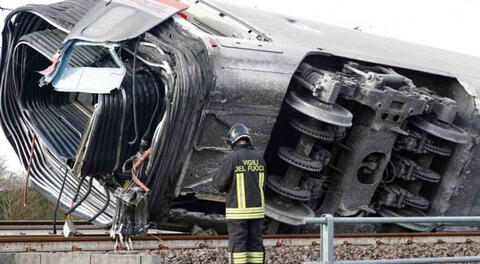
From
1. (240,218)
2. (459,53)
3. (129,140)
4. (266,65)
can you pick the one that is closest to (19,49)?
(129,140)

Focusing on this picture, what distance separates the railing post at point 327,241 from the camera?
449 cm

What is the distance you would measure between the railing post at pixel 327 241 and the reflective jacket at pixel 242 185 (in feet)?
2.06

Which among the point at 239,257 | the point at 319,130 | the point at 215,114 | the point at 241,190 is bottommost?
the point at 319,130

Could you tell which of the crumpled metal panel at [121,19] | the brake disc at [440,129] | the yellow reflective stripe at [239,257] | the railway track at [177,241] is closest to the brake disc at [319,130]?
the railway track at [177,241]

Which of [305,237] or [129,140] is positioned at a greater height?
[129,140]

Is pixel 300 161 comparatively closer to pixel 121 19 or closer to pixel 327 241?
pixel 121 19

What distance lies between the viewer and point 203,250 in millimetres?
6219

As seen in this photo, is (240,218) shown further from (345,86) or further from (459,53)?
(459,53)

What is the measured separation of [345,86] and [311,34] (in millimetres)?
1495

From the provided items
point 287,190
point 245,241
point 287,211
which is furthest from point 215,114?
point 245,241

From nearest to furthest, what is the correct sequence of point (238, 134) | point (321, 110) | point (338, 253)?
point (238, 134)
point (338, 253)
point (321, 110)

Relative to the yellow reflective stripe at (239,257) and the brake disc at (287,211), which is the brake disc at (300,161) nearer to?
the brake disc at (287,211)

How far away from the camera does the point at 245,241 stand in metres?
4.94

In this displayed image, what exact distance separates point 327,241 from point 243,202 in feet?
2.38
